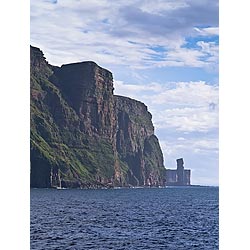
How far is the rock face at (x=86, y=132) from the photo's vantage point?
5222 cm

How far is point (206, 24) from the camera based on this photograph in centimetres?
7794

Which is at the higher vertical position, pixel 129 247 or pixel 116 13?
pixel 116 13

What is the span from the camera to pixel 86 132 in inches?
2400

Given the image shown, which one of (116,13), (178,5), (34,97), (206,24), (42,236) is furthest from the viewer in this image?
(206,24)

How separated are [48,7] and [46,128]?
628 inches

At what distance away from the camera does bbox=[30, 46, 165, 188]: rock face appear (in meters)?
52.2
